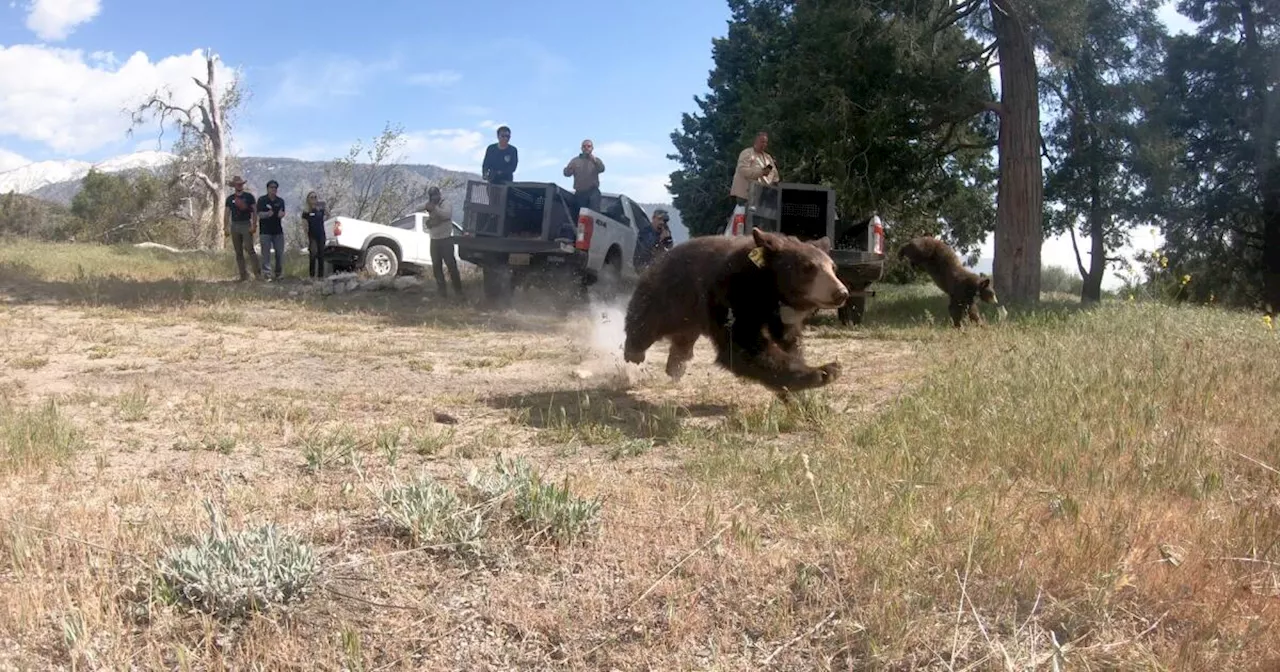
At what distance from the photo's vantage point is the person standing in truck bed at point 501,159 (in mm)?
15117

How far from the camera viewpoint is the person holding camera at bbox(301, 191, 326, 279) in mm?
19094

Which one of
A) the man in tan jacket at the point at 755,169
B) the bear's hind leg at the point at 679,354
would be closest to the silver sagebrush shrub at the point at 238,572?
the bear's hind leg at the point at 679,354

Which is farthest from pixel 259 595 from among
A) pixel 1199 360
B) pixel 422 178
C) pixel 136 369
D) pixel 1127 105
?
pixel 422 178

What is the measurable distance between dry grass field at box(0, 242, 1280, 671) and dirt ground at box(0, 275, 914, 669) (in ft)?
0.05

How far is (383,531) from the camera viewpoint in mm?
3320

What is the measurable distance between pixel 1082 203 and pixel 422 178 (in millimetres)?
31873

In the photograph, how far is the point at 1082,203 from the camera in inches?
775

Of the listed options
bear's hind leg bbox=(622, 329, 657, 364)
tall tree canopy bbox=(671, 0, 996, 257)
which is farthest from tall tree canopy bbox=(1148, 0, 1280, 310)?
bear's hind leg bbox=(622, 329, 657, 364)

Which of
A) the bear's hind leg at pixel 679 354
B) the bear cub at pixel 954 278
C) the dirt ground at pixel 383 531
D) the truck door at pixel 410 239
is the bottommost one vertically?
the dirt ground at pixel 383 531

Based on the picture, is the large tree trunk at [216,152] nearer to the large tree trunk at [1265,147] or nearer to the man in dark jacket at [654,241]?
the man in dark jacket at [654,241]

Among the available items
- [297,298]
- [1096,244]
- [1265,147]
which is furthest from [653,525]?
[1265,147]

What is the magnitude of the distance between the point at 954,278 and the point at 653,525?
9.69m

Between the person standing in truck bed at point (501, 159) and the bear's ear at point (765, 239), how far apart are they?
9942 mm

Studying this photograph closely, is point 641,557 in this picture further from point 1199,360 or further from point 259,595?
point 1199,360
